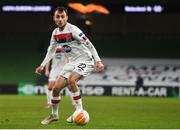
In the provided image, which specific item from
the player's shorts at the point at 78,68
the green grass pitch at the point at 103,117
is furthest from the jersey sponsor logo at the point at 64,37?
the green grass pitch at the point at 103,117

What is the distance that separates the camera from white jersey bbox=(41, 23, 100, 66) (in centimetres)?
1178

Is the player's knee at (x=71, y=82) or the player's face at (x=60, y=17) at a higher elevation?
the player's face at (x=60, y=17)

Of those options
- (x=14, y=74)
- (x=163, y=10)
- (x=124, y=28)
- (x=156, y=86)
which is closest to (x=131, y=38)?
(x=124, y=28)

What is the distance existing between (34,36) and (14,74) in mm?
3243

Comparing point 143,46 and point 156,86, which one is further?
point 143,46

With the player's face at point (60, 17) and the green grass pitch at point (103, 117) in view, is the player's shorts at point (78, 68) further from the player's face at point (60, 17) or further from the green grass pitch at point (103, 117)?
the green grass pitch at point (103, 117)

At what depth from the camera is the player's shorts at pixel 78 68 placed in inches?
461

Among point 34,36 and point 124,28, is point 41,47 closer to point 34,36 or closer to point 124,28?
point 34,36

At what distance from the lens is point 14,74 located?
3853 cm

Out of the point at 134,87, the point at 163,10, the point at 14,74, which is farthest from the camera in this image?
the point at 14,74

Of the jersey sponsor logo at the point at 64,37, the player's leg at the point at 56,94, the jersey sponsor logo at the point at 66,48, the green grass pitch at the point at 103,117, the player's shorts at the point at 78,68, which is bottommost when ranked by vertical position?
the green grass pitch at the point at 103,117

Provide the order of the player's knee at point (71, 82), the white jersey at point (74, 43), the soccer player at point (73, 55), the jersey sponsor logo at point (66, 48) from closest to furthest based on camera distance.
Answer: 1. the player's knee at point (71, 82)
2. the soccer player at point (73, 55)
3. the white jersey at point (74, 43)
4. the jersey sponsor logo at point (66, 48)

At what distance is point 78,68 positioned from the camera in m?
11.8

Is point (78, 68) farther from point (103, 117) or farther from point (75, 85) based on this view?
point (103, 117)
